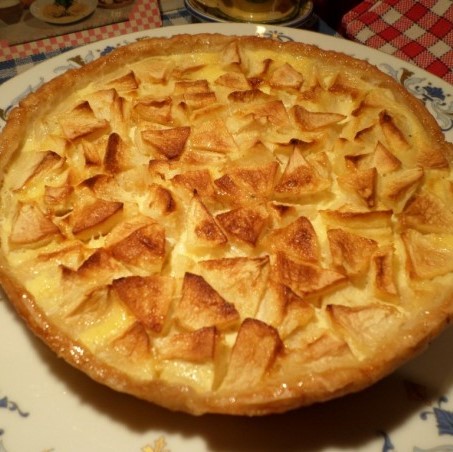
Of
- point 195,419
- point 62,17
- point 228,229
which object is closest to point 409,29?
point 62,17

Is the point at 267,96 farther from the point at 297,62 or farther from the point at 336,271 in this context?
the point at 336,271

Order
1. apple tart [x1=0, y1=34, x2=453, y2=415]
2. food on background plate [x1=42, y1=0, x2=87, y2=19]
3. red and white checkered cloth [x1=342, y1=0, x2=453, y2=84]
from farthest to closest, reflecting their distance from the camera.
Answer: food on background plate [x1=42, y1=0, x2=87, y2=19]
red and white checkered cloth [x1=342, y1=0, x2=453, y2=84]
apple tart [x1=0, y1=34, x2=453, y2=415]

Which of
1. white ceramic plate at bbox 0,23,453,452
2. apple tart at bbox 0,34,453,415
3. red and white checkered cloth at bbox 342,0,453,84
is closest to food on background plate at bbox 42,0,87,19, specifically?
apple tart at bbox 0,34,453,415

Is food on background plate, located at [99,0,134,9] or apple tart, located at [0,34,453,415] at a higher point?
apple tart, located at [0,34,453,415]

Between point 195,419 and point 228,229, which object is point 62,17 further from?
point 195,419

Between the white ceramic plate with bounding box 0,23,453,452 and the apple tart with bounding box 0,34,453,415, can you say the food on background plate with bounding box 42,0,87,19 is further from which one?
the white ceramic plate with bounding box 0,23,453,452

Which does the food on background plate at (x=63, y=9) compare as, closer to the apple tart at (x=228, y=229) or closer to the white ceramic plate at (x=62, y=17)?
the white ceramic plate at (x=62, y=17)
